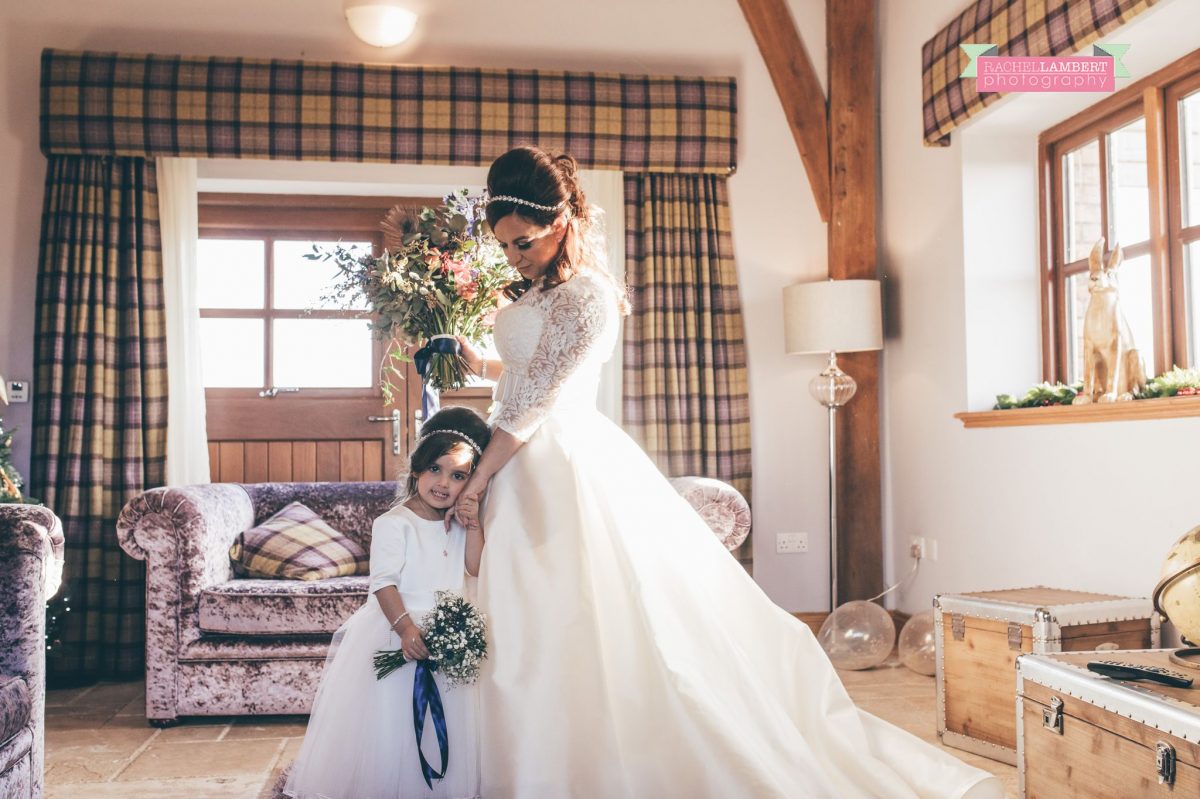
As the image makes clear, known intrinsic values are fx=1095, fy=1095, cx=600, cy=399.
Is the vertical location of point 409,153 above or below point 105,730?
above

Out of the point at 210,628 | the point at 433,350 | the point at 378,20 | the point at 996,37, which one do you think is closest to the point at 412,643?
the point at 433,350

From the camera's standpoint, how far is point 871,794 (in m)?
2.22

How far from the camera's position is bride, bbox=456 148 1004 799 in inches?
84.6

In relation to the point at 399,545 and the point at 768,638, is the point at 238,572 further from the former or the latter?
the point at 768,638

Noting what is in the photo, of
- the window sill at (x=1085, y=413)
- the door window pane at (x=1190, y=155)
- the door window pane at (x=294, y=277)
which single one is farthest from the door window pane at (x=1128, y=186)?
the door window pane at (x=294, y=277)

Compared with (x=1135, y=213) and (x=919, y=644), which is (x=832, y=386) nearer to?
(x=919, y=644)

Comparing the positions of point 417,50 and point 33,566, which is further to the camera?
point 417,50

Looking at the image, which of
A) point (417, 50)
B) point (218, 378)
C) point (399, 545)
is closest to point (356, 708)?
point (399, 545)

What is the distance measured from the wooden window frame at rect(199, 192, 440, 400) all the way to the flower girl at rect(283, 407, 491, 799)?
8.27ft

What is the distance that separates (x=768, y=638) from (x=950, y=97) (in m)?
2.47

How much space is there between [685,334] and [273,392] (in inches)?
71.5

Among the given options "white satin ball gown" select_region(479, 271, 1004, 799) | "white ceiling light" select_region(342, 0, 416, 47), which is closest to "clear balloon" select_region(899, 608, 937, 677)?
"white satin ball gown" select_region(479, 271, 1004, 799)

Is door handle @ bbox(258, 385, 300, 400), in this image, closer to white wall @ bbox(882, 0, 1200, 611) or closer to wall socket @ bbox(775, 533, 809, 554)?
wall socket @ bbox(775, 533, 809, 554)

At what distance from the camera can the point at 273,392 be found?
4781 mm
